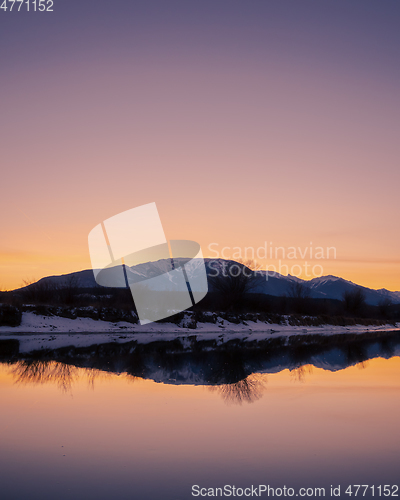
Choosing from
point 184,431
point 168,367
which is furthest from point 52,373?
point 184,431

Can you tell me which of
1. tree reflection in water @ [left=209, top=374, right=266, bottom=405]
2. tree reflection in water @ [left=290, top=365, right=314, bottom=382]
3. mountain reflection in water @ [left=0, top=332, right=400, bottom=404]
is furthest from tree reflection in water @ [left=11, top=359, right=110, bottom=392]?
tree reflection in water @ [left=290, top=365, right=314, bottom=382]

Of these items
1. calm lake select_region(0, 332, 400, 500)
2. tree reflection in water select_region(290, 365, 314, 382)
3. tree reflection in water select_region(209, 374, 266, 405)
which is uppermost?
calm lake select_region(0, 332, 400, 500)

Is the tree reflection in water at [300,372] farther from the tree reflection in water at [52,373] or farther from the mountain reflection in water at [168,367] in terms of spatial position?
the tree reflection in water at [52,373]

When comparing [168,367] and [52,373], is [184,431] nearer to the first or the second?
[52,373]

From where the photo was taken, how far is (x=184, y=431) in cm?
740

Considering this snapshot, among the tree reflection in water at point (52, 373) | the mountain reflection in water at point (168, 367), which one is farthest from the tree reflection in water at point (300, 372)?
the tree reflection in water at point (52, 373)

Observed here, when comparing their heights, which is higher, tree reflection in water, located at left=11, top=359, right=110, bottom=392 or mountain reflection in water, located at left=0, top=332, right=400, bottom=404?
tree reflection in water, located at left=11, top=359, right=110, bottom=392

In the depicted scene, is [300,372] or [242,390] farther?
[300,372]

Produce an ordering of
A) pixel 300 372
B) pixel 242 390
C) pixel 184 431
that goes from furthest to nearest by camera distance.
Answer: pixel 300 372
pixel 242 390
pixel 184 431

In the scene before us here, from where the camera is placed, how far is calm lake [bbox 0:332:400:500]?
5121 millimetres

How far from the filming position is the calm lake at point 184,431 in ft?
16.8

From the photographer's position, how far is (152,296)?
151 feet

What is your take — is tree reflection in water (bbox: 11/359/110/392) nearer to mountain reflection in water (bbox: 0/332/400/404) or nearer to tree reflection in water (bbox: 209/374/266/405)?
mountain reflection in water (bbox: 0/332/400/404)

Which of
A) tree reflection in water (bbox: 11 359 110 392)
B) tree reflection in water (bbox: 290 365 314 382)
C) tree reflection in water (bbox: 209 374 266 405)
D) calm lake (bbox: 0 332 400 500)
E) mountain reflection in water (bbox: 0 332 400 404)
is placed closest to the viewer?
calm lake (bbox: 0 332 400 500)
